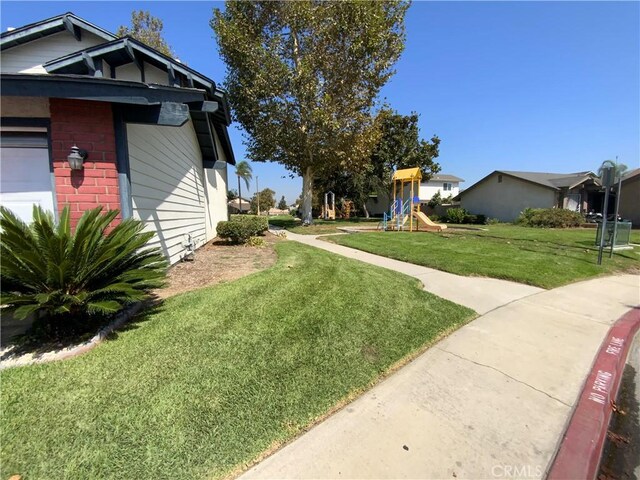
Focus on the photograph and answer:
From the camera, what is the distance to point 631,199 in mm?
25281

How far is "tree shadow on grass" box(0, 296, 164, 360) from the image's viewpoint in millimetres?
3100

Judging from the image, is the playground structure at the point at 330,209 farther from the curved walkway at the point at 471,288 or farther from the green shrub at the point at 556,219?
the curved walkway at the point at 471,288

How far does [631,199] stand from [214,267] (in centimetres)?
3295

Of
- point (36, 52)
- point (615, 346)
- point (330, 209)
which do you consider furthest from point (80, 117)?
point (330, 209)

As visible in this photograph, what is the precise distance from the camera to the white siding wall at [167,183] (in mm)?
5445

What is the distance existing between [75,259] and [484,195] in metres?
33.2

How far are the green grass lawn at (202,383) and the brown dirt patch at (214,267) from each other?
71 centimetres

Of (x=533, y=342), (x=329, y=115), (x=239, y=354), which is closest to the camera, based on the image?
(x=239, y=354)

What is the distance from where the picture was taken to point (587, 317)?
204 inches

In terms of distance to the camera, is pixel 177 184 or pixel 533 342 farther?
pixel 177 184

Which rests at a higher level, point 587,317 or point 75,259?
point 75,259

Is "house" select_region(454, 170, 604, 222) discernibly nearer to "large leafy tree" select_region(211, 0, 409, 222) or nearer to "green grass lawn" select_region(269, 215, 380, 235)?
"green grass lawn" select_region(269, 215, 380, 235)

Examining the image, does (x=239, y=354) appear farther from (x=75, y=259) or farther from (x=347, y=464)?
(x=75, y=259)

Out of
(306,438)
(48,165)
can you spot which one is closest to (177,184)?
(48,165)
